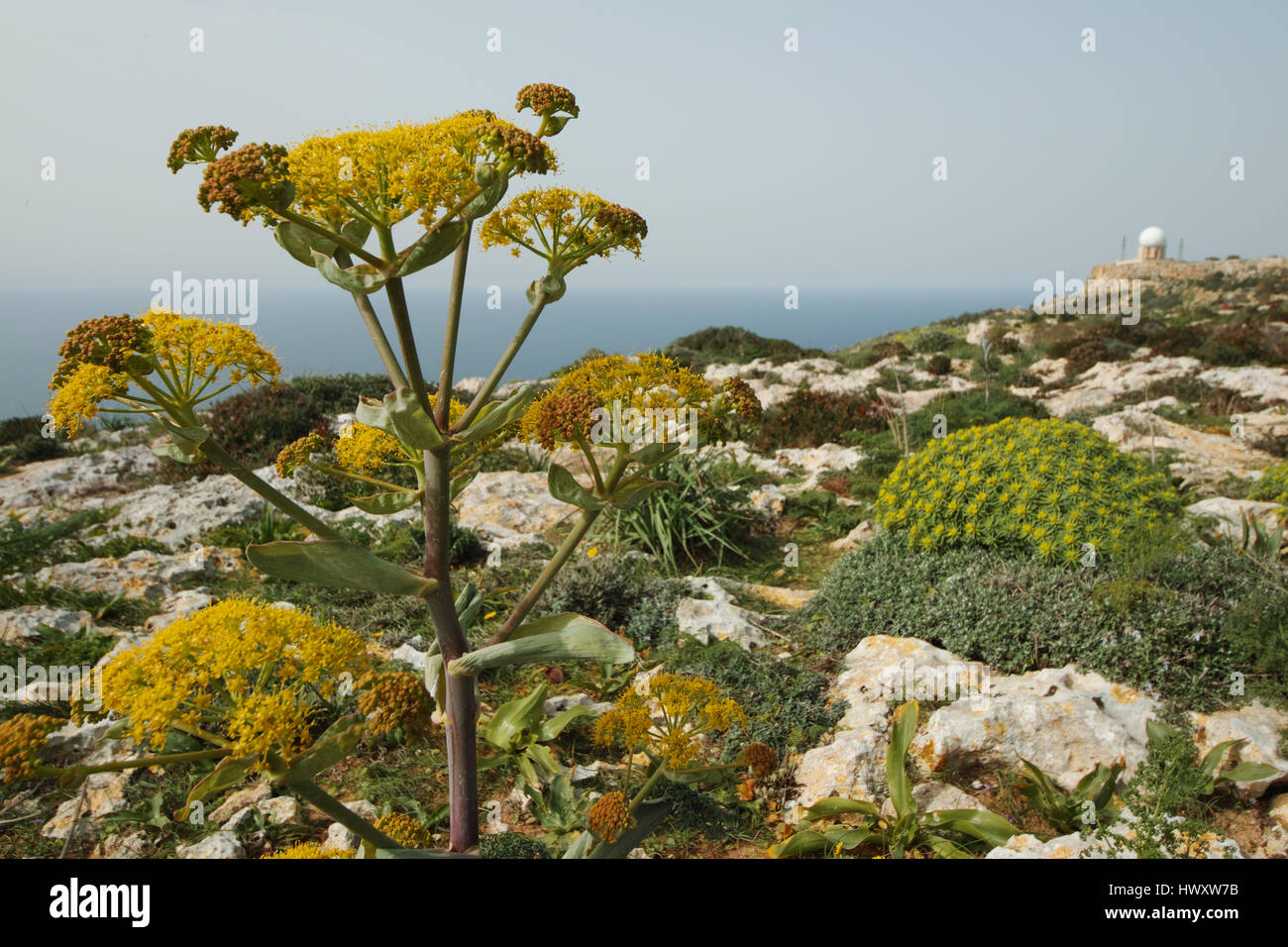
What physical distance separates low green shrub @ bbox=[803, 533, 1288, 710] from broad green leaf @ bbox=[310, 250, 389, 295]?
4139 mm

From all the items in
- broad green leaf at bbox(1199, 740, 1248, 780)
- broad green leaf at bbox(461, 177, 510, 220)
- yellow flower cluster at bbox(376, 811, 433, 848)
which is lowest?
broad green leaf at bbox(1199, 740, 1248, 780)

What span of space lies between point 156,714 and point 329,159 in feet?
3.82

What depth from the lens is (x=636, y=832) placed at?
231 centimetres

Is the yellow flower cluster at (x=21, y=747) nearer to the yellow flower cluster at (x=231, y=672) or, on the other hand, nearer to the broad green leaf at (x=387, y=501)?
the yellow flower cluster at (x=231, y=672)

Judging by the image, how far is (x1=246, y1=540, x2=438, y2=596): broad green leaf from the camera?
1.48 m

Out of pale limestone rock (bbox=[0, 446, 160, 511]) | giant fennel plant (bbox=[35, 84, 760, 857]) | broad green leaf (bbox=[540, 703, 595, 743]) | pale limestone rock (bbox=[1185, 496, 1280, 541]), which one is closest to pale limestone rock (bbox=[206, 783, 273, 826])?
broad green leaf (bbox=[540, 703, 595, 743])

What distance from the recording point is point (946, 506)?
5469 millimetres

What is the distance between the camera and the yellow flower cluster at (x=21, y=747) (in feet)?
4.88

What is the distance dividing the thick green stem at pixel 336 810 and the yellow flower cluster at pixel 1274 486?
23.5 ft

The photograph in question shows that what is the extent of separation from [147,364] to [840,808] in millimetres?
3096

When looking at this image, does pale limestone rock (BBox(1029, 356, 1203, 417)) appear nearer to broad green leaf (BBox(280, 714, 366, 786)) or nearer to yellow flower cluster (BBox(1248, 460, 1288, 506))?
yellow flower cluster (BBox(1248, 460, 1288, 506))

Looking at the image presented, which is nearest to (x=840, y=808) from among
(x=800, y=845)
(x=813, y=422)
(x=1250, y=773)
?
(x=800, y=845)
